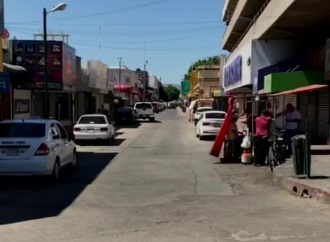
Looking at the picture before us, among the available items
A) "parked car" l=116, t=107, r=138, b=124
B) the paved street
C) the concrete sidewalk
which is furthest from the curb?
"parked car" l=116, t=107, r=138, b=124

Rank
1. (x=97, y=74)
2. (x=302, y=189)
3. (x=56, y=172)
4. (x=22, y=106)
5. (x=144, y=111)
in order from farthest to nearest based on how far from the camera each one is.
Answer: (x=144, y=111) < (x=97, y=74) < (x=22, y=106) < (x=56, y=172) < (x=302, y=189)

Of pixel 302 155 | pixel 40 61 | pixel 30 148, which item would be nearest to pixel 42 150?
pixel 30 148

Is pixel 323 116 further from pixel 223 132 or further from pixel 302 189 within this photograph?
pixel 302 189

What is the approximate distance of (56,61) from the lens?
1601 inches

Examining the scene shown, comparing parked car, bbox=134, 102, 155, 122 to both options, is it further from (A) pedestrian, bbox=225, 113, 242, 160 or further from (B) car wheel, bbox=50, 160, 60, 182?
(B) car wheel, bbox=50, 160, 60, 182

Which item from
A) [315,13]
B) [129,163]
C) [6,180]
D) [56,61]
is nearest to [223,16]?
[56,61]

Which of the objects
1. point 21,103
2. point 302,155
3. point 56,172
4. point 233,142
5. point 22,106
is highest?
point 21,103

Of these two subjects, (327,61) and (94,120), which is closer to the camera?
(327,61)

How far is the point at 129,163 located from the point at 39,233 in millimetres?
11382

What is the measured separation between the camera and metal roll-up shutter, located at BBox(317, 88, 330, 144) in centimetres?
2741

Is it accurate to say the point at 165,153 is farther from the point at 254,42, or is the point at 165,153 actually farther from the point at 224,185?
the point at 254,42

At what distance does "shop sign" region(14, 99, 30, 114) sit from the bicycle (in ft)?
63.1

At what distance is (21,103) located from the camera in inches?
1417

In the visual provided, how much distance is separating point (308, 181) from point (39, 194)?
5723 mm
